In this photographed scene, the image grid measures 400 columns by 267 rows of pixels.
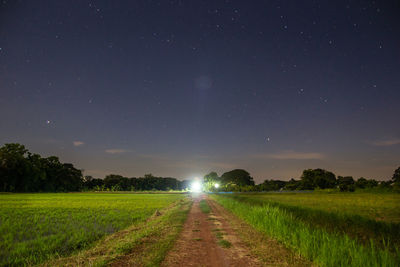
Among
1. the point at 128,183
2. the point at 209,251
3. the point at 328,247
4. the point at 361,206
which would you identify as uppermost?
the point at 328,247

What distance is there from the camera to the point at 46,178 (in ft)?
328

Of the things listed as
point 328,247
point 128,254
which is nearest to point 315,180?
point 328,247

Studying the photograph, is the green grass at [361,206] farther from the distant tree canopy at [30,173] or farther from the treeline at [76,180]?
the distant tree canopy at [30,173]

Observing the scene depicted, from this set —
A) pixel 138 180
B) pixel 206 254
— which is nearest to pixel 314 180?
pixel 138 180

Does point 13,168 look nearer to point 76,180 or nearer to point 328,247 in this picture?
point 76,180

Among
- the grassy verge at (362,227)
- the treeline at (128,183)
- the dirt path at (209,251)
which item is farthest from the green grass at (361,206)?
the treeline at (128,183)

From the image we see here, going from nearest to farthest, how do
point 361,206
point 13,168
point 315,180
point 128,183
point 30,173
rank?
1. point 361,206
2. point 13,168
3. point 30,173
4. point 315,180
5. point 128,183

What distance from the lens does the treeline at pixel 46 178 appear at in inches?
3260

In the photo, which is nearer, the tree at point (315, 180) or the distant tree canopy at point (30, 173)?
the distant tree canopy at point (30, 173)

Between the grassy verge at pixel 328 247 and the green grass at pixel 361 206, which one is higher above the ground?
the grassy verge at pixel 328 247

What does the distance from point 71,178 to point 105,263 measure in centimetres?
12636

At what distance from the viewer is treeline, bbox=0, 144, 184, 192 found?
82.8 m

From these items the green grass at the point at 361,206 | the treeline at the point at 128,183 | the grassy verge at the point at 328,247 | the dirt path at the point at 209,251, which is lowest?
the treeline at the point at 128,183

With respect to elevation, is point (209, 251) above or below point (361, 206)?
above
